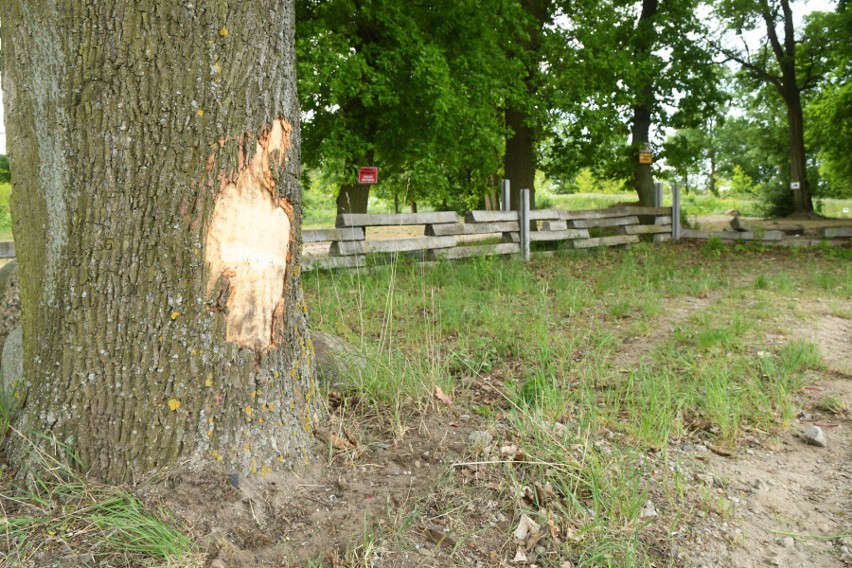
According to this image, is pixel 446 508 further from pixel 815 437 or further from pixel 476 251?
pixel 476 251

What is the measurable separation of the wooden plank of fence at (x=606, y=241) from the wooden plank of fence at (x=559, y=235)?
0.39 feet

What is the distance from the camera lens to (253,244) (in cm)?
273

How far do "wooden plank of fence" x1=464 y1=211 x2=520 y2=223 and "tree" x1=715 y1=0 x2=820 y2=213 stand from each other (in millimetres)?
11413

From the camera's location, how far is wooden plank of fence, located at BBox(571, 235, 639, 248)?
43.7 ft

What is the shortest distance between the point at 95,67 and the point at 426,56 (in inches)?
362

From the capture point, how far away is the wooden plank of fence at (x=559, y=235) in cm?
1267

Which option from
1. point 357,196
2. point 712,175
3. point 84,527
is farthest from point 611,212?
point 712,175

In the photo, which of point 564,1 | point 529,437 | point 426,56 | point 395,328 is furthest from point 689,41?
point 529,437

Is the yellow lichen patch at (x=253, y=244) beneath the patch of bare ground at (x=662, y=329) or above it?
above

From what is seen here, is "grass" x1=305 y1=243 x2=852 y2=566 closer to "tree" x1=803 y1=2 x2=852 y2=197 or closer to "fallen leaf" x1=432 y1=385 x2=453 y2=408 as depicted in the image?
"fallen leaf" x1=432 y1=385 x2=453 y2=408

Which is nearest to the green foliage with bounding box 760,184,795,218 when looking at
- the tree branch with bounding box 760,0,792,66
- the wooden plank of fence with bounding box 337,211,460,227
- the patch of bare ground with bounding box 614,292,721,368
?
the tree branch with bounding box 760,0,792,66

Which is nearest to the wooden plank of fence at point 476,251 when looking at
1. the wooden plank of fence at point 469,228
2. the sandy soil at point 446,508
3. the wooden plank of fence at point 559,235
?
the wooden plank of fence at point 469,228

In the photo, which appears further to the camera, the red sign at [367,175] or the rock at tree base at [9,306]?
the red sign at [367,175]

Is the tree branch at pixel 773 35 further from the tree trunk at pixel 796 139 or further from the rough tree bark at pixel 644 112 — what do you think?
the rough tree bark at pixel 644 112
